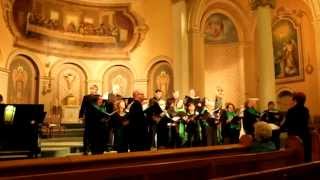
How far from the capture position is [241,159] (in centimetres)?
352

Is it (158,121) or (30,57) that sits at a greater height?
(30,57)

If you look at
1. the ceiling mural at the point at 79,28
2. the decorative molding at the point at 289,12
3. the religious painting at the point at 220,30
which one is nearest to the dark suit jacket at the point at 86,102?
the ceiling mural at the point at 79,28

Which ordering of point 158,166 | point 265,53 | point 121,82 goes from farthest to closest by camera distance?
point 121,82 < point 265,53 < point 158,166

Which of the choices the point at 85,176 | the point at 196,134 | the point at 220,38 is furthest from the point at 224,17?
the point at 85,176

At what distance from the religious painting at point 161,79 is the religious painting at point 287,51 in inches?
194

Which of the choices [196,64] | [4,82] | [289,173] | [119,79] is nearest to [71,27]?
[119,79]

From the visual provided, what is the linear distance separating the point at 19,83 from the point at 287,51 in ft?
38.4

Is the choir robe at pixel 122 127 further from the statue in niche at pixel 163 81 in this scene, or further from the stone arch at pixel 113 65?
the stone arch at pixel 113 65

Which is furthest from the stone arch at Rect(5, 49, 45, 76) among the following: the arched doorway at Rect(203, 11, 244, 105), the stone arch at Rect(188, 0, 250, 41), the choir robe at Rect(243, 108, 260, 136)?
the choir robe at Rect(243, 108, 260, 136)

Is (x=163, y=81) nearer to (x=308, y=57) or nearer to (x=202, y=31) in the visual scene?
(x=202, y=31)

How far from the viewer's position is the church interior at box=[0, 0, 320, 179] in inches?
579

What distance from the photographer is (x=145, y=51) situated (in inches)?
709

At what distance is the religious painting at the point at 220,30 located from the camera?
16797 millimetres

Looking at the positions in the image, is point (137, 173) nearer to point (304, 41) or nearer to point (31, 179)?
point (31, 179)
